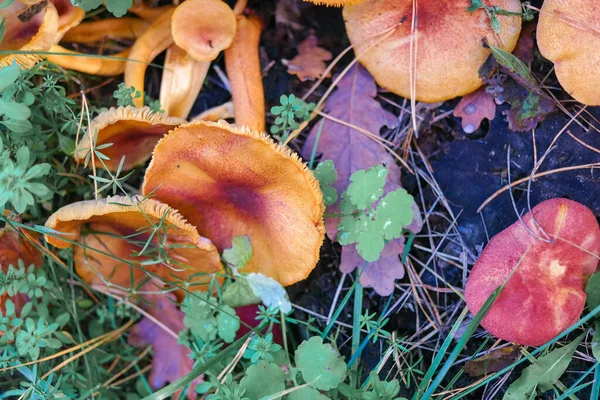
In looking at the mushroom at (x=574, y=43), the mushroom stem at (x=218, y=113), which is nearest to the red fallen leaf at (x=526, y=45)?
the mushroom at (x=574, y=43)

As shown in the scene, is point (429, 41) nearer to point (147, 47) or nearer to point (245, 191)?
point (245, 191)

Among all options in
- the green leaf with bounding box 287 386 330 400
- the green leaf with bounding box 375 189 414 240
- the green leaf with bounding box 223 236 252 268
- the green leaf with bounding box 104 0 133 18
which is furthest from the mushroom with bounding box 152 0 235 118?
the green leaf with bounding box 287 386 330 400

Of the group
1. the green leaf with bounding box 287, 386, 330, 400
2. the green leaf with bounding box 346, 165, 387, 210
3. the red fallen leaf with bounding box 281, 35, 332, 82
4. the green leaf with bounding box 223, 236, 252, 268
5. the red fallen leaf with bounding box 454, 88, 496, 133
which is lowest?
the green leaf with bounding box 287, 386, 330, 400

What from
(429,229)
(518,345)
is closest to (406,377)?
(518,345)

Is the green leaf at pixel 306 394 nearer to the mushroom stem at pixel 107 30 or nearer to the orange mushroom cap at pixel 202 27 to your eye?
the orange mushroom cap at pixel 202 27

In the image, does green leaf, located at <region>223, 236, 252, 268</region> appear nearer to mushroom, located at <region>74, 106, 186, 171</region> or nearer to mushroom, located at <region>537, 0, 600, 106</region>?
mushroom, located at <region>74, 106, 186, 171</region>

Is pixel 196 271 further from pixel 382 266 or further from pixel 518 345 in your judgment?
pixel 518 345
